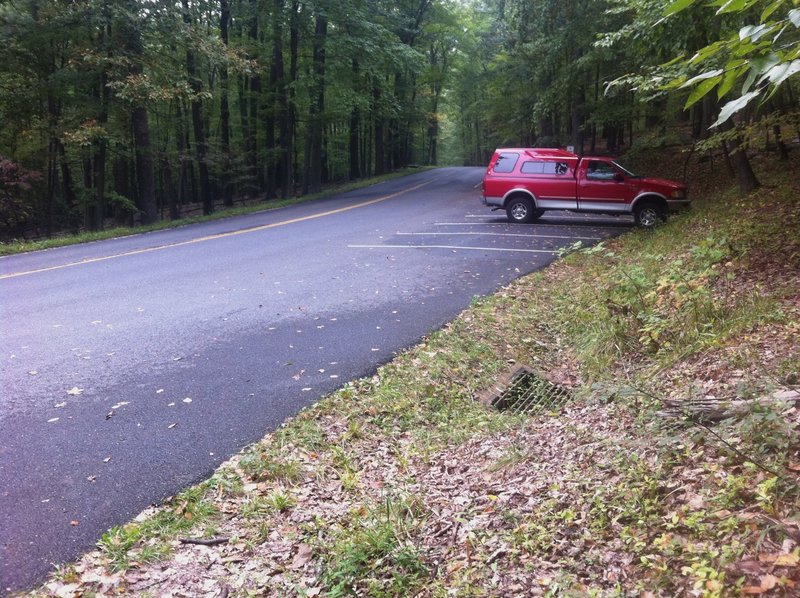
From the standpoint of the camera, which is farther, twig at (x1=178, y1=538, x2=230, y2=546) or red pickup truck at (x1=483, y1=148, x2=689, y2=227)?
red pickup truck at (x1=483, y1=148, x2=689, y2=227)

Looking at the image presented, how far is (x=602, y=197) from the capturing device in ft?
49.8

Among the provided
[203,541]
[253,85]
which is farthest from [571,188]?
[253,85]

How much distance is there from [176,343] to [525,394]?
13.6 ft

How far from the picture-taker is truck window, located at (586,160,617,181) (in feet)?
49.4

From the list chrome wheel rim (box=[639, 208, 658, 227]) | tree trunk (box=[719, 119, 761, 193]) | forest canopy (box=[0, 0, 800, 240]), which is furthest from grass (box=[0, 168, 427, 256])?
tree trunk (box=[719, 119, 761, 193])

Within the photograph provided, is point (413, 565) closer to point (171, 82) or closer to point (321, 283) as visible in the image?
point (321, 283)

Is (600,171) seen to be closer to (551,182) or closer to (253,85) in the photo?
(551,182)

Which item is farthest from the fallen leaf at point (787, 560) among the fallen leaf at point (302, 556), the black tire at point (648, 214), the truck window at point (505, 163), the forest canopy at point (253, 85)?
the truck window at point (505, 163)

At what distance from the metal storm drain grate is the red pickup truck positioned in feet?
32.8

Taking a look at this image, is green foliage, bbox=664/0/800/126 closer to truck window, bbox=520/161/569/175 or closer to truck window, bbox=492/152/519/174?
truck window, bbox=520/161/569/175

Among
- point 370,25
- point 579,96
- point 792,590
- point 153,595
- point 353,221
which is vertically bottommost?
point 153,595

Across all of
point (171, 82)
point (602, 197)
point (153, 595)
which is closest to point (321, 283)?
point (153, 595)

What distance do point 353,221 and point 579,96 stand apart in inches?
442

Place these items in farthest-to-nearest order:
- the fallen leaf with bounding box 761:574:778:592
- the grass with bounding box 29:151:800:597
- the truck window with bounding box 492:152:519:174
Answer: the truck window with bounding box 492:152:519:174 < the grass with bounding box 29:151:800:597 < the fallen leaf with bounding box 761:574:778:592
